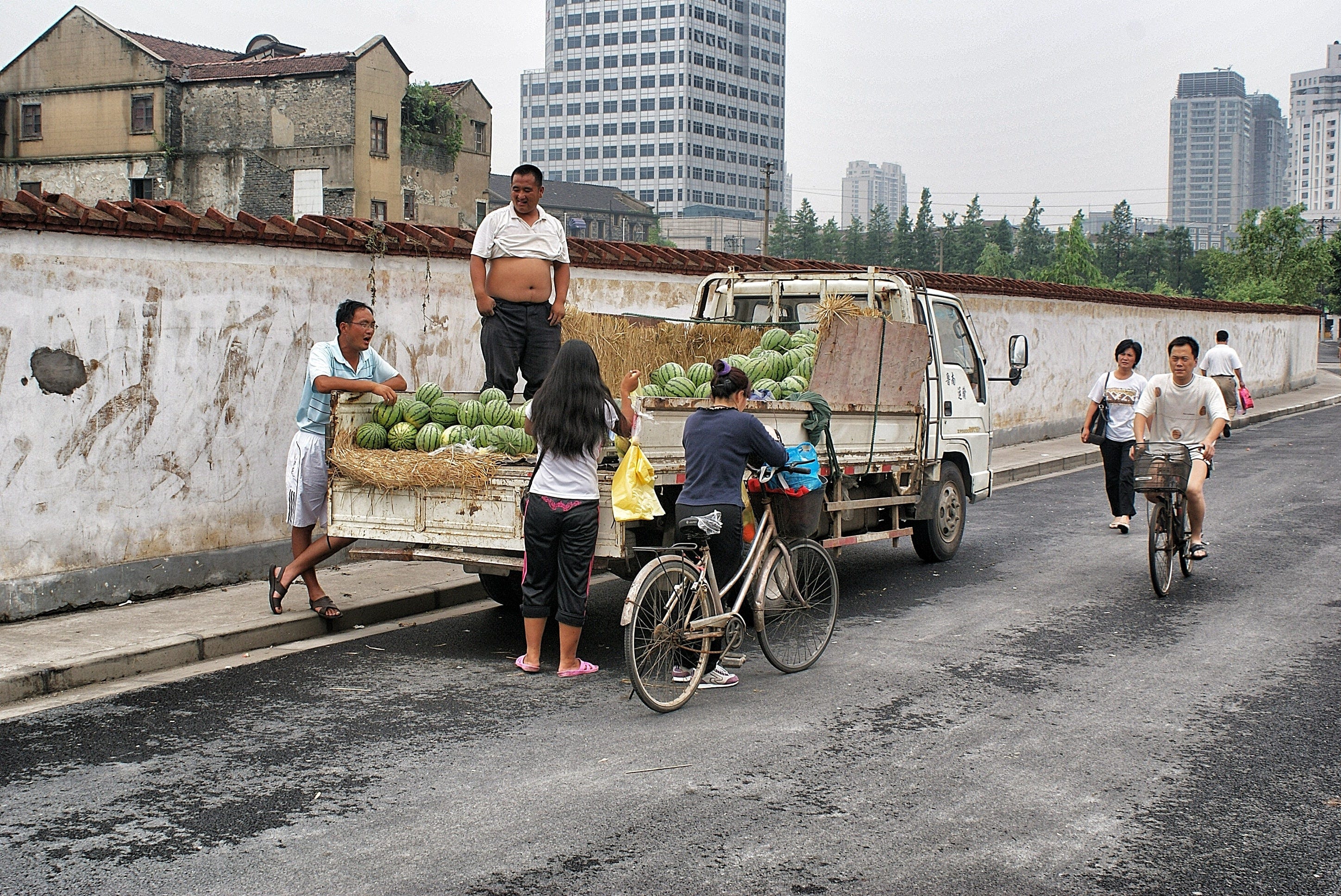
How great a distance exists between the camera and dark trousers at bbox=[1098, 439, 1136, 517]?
12305mm

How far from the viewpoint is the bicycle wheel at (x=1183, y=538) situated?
9.38 metres

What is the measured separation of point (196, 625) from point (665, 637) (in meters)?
3.30

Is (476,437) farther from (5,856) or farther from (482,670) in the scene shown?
(5,856)

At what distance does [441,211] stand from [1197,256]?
82235 mm

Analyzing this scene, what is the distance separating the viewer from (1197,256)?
375ft

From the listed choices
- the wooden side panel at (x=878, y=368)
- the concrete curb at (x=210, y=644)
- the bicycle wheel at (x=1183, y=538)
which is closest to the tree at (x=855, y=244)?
the bicycle wheel at (x=1183, y=538)

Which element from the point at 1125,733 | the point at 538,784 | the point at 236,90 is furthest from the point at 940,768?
the point at 236,90

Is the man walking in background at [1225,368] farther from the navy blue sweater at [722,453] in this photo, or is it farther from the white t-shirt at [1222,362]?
the navy blue sweater at [722,453]

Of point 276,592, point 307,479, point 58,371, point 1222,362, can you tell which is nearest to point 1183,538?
point 307,479

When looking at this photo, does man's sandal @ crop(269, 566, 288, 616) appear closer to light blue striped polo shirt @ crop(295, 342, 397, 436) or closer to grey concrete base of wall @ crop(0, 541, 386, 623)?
light blue striped polo shirt @ crop(295, 342, 397, 436)

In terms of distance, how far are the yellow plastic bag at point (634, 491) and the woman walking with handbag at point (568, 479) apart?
0.15m

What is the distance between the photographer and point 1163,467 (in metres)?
9.18

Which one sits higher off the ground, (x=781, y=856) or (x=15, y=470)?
(x=15, y=470)

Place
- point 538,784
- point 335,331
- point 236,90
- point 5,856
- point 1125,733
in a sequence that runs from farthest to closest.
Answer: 1. point 236,90
2. point 335,331
3. point 1125,733
4. point 538,784
5. point 5,856
